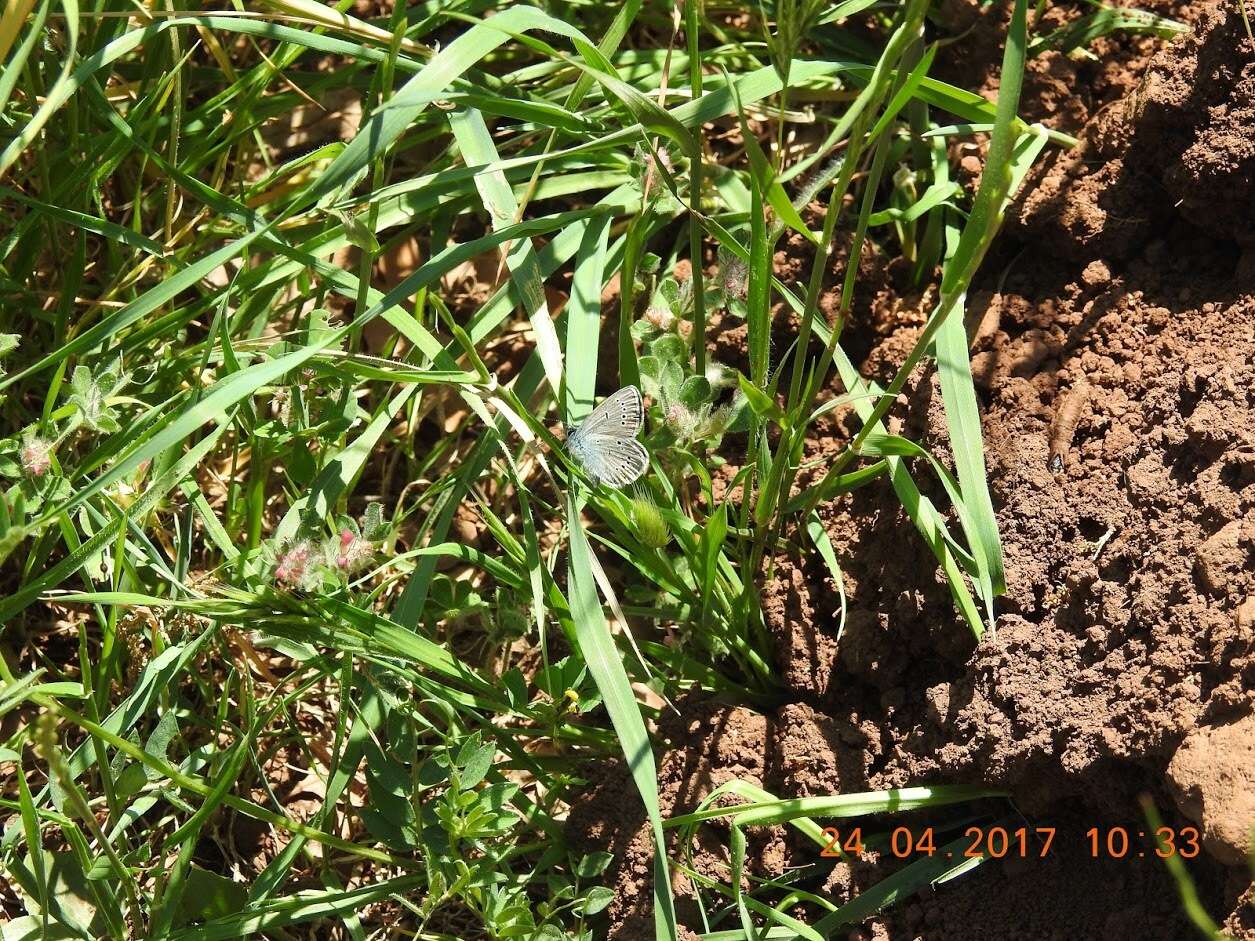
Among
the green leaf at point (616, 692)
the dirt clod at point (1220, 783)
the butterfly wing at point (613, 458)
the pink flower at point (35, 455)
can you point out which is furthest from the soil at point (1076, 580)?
the pink flower at point (35, 455)

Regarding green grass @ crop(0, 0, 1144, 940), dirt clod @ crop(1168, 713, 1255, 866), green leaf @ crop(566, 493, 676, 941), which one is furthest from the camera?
green grass @ crop(0, 0, 1144, 940)

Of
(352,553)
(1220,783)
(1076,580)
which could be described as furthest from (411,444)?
(1220,783)

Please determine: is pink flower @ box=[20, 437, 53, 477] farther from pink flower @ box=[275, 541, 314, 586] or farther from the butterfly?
the butterfly

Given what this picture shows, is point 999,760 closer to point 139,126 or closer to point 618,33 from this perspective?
point 618,33

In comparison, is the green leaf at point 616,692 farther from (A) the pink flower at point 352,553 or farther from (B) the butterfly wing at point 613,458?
(A) the pink flower at point 352,553

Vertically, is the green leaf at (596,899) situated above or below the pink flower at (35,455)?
below

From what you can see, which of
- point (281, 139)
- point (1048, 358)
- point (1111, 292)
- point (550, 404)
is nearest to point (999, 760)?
point (1048, 358)

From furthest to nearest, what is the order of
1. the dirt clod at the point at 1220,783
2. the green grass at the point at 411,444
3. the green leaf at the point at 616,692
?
the green grass at the point at 411,444 → the green leaf at the point at 616,692 → the dirt clod at the point at 1220,783

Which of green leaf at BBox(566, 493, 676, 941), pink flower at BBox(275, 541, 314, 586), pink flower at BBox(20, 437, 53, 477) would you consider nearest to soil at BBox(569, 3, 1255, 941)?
green leaf at BBox(566, 493, 676, 941)
